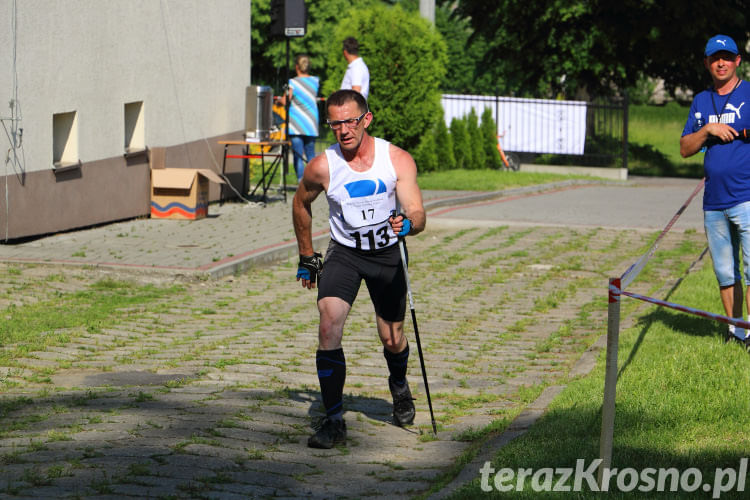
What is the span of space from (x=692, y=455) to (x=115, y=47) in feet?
37.7

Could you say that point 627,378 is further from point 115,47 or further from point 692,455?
point 115,47

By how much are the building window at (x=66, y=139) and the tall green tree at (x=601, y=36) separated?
21172 mm

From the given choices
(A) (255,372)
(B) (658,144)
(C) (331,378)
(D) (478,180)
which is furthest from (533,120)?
(C) (331,378)

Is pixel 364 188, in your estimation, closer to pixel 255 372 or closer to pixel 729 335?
pixel 255 372

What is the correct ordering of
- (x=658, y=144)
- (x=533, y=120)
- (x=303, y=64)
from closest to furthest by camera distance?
(x=303, y=64), (x=533, y=120), (x=658, y=144)

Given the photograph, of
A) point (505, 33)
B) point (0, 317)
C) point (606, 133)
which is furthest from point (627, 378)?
point (505, 33)

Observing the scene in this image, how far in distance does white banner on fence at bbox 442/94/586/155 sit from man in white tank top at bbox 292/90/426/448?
75.8ft

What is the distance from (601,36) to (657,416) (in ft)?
93.2

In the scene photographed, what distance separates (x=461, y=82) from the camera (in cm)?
7212

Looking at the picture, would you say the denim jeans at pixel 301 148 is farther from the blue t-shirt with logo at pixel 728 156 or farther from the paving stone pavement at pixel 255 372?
the blue t-shirt with logo at pixel 728 156

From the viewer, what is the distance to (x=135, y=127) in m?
16.2

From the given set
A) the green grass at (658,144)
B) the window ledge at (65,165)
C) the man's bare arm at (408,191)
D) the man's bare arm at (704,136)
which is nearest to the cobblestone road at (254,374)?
the man's bare arm at (408,191)

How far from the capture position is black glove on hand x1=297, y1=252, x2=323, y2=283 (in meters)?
6.57

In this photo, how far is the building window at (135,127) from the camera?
16094mm
